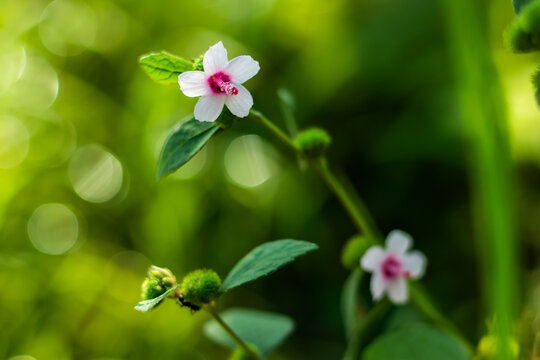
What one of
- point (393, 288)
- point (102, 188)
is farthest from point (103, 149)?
point (393, 288)

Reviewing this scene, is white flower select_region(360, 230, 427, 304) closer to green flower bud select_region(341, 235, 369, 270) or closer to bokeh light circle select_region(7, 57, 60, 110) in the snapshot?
green flower bud select_region(341, 235, 369, 270)

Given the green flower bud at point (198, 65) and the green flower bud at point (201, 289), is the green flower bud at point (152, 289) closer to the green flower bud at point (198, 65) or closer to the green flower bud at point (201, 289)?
→ the green flower bud at point (201, 289)

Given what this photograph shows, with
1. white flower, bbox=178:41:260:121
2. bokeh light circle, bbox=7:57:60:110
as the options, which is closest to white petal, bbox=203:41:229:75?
white flower, bbox=178:41:260:121

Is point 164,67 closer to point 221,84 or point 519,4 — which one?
point 221,84

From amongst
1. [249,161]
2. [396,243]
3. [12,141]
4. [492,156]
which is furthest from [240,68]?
[12,141]

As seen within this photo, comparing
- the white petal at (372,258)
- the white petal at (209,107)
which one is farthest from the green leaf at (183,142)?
the white petal at (372,258)

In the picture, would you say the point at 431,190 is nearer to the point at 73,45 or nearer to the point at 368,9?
the point at 368,9
